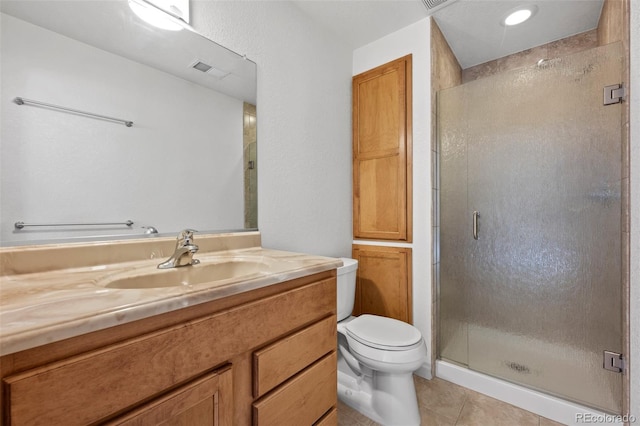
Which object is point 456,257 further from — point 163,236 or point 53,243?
point 53,243

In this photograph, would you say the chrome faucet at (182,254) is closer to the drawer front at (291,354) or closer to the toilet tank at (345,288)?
the drawer front at (291,354)

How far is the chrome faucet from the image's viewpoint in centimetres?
93

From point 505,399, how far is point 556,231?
98cm

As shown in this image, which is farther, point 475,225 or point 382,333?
point 475,225

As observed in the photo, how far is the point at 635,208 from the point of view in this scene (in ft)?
3.70

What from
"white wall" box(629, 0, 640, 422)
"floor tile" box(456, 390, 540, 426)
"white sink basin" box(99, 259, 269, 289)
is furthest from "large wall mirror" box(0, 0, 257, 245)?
"white wall" box(629, 0, 640, 422)

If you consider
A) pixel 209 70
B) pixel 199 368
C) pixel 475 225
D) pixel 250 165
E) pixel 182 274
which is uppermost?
pixel 209 70

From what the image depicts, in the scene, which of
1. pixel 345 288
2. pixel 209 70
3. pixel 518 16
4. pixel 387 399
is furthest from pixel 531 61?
pixel 387 399

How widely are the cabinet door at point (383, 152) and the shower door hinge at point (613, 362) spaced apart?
1.09 metres

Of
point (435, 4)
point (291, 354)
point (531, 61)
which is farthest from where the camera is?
point (531, 61)

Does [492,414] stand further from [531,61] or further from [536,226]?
[531,61]

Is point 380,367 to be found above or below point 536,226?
below

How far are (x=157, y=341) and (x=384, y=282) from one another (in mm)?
1591

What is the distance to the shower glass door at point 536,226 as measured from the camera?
1323 mm
